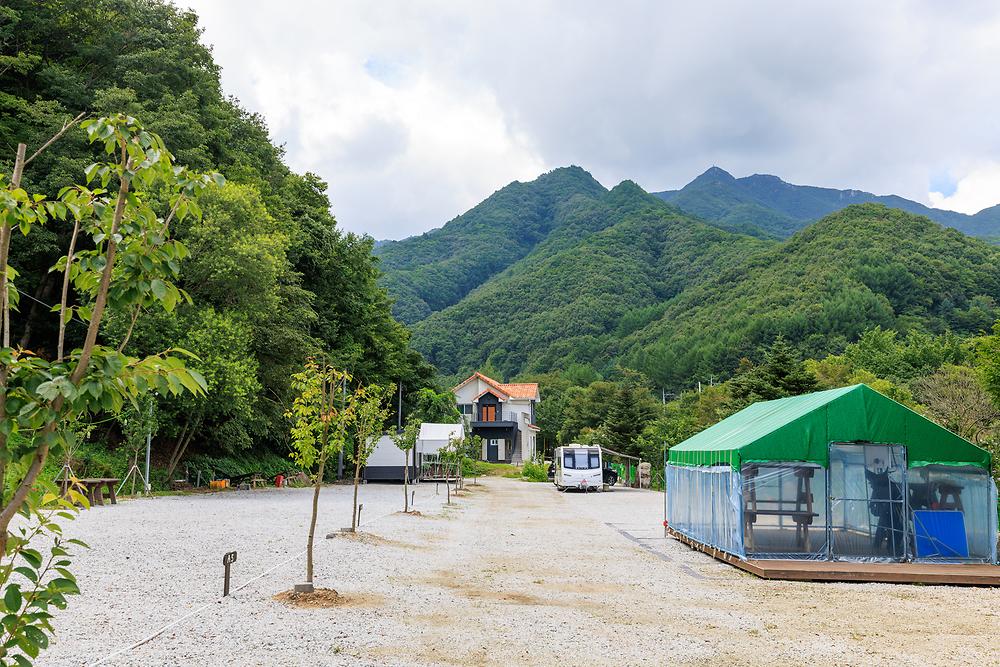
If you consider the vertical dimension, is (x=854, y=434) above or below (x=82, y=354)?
below

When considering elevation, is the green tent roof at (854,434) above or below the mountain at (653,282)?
below

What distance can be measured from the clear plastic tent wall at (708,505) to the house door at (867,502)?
1640mm

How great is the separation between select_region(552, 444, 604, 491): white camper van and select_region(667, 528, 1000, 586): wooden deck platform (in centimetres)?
2870

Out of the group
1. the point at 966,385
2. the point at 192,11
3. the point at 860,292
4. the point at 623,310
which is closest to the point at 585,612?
the point at 966,385

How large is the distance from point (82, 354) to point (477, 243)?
12582 centimetres

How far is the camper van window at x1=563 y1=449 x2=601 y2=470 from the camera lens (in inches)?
1645

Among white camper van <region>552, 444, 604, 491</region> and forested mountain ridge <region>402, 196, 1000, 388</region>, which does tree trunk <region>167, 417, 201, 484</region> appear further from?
forested mountain ridge <region>402, 196, 1000, 388</region>

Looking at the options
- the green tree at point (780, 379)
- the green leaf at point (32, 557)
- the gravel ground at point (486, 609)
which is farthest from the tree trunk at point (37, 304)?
the green leaf at point (32, 557)

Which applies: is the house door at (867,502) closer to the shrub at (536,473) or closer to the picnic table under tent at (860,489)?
the picnic table under tent at (860,489)

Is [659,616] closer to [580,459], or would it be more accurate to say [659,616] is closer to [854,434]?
[854,434]

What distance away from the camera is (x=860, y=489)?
1362 centimetres

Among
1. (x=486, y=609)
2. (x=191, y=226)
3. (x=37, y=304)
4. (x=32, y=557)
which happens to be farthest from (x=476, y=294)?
(x=32, y=557)

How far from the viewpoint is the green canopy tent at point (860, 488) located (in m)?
13.3

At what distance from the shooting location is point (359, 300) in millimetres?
48531
